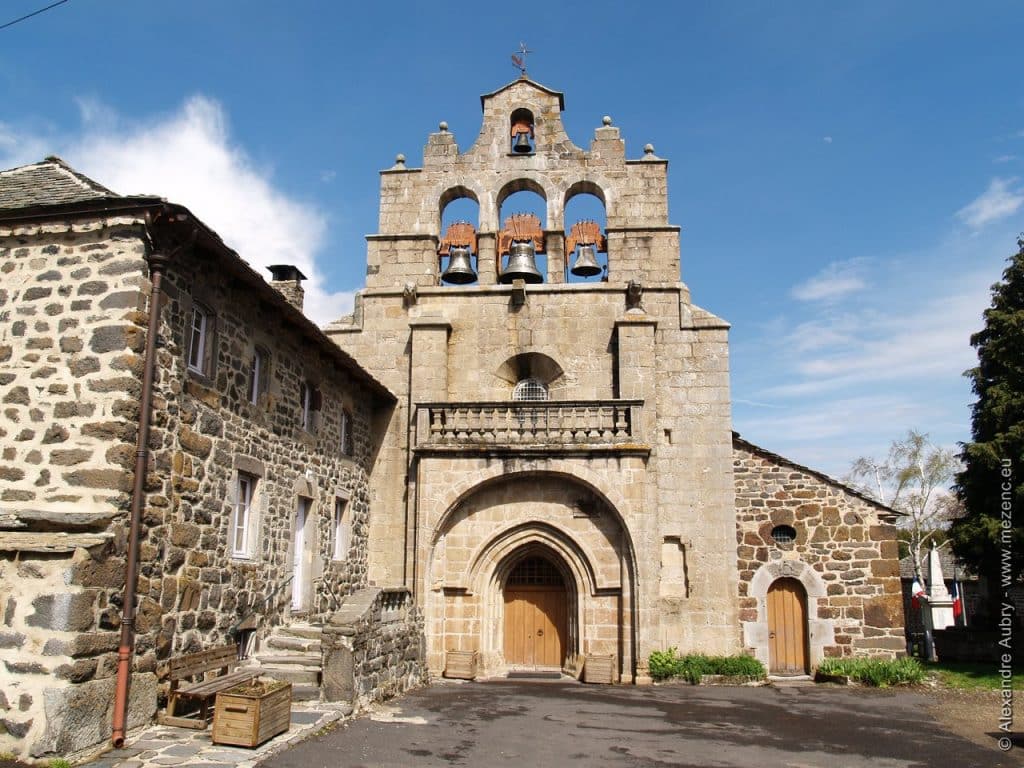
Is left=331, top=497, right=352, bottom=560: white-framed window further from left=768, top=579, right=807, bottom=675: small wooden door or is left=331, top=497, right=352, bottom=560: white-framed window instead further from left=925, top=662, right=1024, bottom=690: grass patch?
left=925, top=662, right=1024, bottom=690: grass patch

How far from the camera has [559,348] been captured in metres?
16.5

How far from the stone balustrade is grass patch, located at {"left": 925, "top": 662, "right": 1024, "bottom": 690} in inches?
278

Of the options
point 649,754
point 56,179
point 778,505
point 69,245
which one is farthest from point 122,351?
point 778,505

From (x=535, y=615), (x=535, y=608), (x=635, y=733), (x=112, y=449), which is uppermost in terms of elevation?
(x=112, y=449)

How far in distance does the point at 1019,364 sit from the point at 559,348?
373 inches

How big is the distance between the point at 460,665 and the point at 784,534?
21.2ft

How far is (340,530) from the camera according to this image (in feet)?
48.0

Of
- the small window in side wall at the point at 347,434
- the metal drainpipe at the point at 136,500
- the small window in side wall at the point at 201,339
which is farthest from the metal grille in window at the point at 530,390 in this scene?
the metal drainpipe at the point at 136,500

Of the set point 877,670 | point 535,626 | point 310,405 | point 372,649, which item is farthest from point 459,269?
point 877,670

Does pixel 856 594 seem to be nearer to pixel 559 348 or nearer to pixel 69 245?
pixel 559 348

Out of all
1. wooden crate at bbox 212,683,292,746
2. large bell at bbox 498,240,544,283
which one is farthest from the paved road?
large bell at bbox 498,240,544,283

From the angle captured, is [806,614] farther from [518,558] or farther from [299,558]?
[299,558]

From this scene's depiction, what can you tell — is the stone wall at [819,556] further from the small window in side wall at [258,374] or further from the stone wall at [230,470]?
the small window in side wall at [258,374]

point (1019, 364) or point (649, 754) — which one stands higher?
point (1019, 364)
